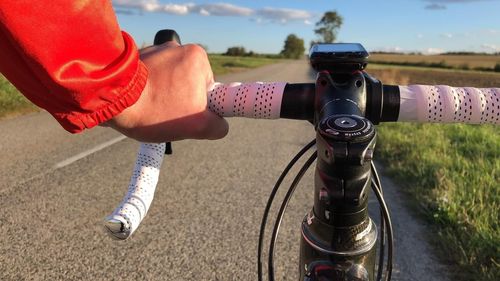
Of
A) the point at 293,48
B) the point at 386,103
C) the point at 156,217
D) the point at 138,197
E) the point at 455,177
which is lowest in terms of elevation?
the point at 293,48

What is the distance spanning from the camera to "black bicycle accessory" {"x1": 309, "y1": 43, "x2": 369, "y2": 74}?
0.94 metres

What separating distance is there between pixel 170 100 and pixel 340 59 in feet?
1.15

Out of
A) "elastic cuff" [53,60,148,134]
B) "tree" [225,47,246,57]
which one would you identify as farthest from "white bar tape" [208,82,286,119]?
"tree" [225,47,246,57]

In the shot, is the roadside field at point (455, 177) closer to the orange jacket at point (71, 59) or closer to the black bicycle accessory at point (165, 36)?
the black bicycle accessory at point (165, 36)

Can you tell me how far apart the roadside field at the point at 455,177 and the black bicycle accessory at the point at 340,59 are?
0.49 m

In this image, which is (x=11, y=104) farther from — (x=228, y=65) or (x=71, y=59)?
(x=228, y=65)

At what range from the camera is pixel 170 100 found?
88 cm

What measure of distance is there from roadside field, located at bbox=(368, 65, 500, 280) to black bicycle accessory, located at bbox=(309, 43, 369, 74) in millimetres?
494

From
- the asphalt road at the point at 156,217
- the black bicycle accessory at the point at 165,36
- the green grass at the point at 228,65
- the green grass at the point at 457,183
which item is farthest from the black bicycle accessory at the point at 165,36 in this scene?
the green grass at the point at 228,65

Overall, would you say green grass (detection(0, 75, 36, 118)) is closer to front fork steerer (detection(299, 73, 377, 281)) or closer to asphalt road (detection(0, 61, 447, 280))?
asphalt road (detection(0, 61, 447, 280))

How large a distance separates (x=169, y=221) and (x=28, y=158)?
2846mm

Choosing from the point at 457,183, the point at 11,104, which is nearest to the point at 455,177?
the point at 457,183

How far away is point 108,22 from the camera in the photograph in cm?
78

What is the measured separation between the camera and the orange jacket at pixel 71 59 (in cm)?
70
